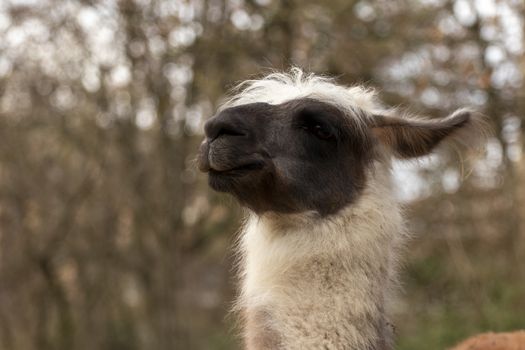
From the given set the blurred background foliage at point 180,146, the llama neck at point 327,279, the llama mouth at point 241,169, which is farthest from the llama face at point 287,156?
the blurred background foliage at point 180,146

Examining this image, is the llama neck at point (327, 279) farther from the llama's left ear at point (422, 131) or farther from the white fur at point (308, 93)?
the white fur at point (308, 93)

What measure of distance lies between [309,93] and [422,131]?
635 millimetres

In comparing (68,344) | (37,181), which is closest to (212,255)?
(68,344)

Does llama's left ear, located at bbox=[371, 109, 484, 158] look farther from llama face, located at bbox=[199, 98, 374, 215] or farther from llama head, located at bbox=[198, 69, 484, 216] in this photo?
llama face, located at bbox=[199, 98, 374, 215]

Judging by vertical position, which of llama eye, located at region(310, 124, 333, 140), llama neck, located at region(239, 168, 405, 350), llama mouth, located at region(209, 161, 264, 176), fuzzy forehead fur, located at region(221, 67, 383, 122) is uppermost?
fuzzy forehead fur, located at region(221, 67, 383, 122)

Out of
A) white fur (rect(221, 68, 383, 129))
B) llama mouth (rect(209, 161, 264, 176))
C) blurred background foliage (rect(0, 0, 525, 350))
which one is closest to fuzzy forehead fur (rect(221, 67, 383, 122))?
white fur (rect(221, 68, 383, 129))

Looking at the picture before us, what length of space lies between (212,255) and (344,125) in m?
22.8

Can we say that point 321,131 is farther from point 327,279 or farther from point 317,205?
point 327,279

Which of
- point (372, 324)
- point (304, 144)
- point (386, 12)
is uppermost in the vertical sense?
point (386, 12)

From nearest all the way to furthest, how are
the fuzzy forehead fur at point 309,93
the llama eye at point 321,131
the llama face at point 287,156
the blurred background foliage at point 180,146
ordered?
the llama face at point 287,156
the llama eye at point 321,131
the fuzzy forehead fur at point 309,93
the blurred background foliage at point 180,146

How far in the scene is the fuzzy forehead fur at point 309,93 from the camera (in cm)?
416

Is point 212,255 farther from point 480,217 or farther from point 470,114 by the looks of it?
point 470,114

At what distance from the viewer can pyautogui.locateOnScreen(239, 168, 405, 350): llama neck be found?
143 inches

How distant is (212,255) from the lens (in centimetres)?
2655
